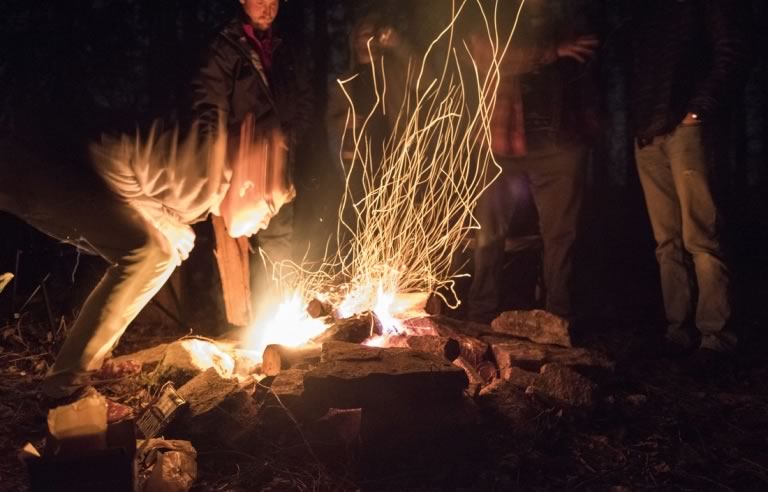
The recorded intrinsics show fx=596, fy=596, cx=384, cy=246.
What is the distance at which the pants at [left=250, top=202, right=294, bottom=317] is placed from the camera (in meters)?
5.54

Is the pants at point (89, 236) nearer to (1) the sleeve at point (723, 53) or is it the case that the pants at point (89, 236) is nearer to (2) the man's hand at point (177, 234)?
(2) the man's hand at point (177, 234)

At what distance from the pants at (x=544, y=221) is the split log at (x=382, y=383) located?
191cm

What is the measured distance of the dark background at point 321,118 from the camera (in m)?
6.01

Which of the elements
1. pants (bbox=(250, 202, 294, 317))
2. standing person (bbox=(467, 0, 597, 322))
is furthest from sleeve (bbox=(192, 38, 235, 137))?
standing person (bbox=(467, 0, 597, 322))

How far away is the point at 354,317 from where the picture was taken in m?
4.67

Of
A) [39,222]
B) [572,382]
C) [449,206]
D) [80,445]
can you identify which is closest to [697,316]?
[572,382]

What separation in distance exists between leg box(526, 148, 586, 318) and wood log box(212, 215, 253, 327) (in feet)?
8.56

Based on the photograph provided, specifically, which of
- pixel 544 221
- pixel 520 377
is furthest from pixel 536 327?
pixel 544 221

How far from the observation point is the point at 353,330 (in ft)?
14.9

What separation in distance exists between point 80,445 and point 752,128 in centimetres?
763

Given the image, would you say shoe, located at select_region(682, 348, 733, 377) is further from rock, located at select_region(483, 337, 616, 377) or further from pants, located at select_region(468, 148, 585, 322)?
pants, located at select_region(468, 148, 585, 322)

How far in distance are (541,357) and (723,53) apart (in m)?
2.58

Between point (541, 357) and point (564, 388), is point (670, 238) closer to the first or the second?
point (541, 357)

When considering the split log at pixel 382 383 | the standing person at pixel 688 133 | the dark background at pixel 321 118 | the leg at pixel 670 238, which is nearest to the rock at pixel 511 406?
the split log at pixel 382 383
